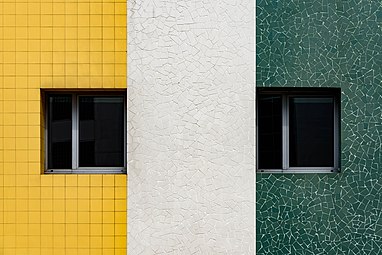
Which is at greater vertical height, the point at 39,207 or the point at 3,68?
the point at 3,68

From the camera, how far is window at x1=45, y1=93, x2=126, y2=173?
807 centimetres

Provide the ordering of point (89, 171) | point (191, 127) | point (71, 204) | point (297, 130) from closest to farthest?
point (191, 127) < point (71, 204) < point (297, 130) < point (89, 171)

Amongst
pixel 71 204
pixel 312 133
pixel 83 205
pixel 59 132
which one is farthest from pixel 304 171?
pixel 59 132

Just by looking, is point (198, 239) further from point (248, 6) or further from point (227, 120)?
point (248, 6)

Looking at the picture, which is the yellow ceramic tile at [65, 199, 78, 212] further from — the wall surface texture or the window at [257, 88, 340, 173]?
the window at [257, 88, 340, 173]

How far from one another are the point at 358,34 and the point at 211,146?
232cm

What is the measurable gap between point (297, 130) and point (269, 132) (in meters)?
0.36

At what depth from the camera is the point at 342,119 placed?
7.70 metres

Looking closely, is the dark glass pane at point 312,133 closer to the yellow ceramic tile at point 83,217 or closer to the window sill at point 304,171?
the window sill at point 304,171

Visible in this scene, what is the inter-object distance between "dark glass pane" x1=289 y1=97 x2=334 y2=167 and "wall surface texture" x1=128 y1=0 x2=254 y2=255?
683mm

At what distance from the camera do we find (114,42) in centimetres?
789

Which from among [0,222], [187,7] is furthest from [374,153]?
[0,222]

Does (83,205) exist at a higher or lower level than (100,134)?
lower

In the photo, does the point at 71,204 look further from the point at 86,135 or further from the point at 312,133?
the point at 312,133
